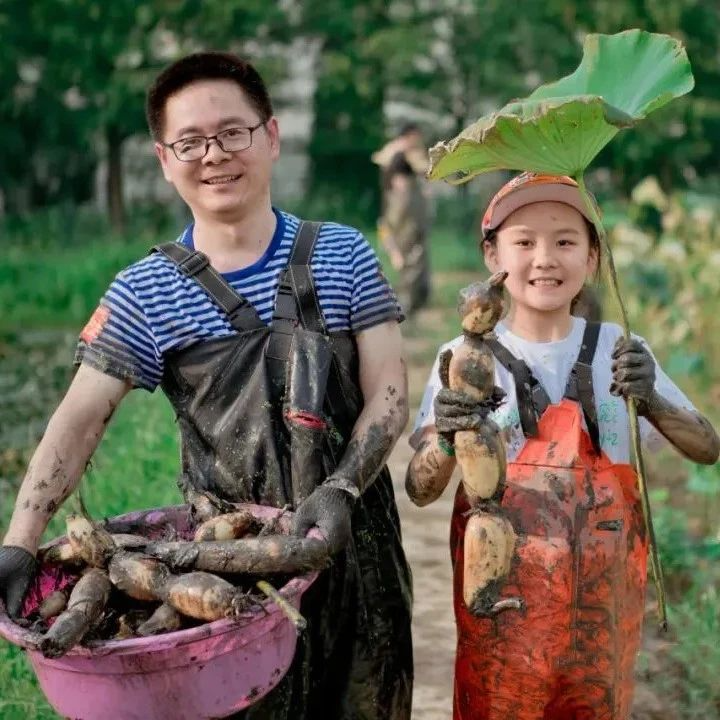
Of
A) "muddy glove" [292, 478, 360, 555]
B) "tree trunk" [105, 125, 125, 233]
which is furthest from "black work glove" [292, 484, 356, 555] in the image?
"tree trunk" [105, 125, 125, 233]

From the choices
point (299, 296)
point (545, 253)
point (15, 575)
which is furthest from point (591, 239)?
point (15, 575)

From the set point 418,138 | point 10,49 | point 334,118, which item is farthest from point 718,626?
point 334,118

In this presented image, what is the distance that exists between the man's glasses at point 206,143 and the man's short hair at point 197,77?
0.09 metres

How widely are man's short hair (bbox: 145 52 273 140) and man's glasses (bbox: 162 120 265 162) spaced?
0.09 m

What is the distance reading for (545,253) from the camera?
8.64 ft

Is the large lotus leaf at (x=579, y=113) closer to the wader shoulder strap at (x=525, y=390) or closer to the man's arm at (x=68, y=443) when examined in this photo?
the wader shoulder strap at (x=525, y=390)

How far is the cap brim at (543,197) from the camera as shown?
2.64 meters

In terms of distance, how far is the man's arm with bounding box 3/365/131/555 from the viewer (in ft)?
8.18

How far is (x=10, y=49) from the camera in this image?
17.4 metres

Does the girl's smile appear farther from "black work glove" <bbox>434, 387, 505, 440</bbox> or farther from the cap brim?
"black work glove" <bbox>434, 387, 505, 440</bbox>

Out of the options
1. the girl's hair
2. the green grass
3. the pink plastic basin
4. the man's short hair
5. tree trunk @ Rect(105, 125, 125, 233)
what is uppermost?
tree trunk @ Rect(105, 125, 125, 233)

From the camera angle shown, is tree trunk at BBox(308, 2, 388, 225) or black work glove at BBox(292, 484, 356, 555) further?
tree trunk at BBox(308, 2, 388, 225)

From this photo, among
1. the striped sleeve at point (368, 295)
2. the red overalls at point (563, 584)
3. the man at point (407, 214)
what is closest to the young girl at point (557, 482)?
the red overalls at point (563, 584)

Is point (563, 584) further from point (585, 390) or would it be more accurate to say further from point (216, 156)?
point (216, 156)
